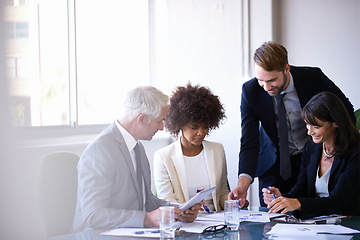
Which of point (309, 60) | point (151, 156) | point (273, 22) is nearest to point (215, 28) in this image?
point (273, 22)

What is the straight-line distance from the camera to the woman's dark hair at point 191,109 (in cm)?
319

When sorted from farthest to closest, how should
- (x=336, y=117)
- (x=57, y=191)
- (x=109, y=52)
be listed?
→ (x=109, y=52), (x=336, y=117), (x=57, y=191)

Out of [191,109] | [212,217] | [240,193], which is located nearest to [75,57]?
[191,109]

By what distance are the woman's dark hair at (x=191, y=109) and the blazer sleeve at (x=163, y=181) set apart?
283 mm

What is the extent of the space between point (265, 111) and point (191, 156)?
586 mm

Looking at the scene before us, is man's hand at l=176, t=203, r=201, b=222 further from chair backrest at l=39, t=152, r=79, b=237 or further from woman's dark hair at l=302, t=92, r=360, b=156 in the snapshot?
woman's dark hair at l=302, t=92, r=360, b=156

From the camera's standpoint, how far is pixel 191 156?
10.3 ft

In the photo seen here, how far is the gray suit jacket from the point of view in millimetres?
2104

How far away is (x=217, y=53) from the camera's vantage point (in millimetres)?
4609

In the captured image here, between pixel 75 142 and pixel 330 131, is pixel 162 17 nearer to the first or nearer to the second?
pixel 75 142

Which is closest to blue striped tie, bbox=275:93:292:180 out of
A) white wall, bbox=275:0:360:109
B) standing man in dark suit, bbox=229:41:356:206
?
standing man in dark suit, bbox=229:41:356:206

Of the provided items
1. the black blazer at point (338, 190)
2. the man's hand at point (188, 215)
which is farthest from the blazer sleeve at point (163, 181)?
the black blazer at point (338, 190)

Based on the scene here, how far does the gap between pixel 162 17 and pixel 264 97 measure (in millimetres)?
2215

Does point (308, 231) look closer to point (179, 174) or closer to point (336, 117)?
point (336, 117)
